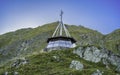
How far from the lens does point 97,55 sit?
262 ft

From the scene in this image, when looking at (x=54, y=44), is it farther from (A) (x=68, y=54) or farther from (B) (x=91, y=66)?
(B) (x=91, y=66)

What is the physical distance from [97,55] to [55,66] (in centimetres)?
1290

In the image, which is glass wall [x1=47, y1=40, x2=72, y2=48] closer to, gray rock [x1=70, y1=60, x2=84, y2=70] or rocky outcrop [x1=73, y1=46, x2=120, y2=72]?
rocky outcrop [x1=73, y1=46, x2=120, y2=72]

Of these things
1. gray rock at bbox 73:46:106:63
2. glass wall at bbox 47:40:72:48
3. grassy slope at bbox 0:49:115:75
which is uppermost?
glass wall at bbox 47:40:72:48

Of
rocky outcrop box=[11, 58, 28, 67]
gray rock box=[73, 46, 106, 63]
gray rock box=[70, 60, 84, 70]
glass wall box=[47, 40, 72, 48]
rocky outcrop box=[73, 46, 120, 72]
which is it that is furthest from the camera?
glass wall box=[47, 40, 72, 48]

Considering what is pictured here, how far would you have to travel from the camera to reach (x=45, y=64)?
2960 inches

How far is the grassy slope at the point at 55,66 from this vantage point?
227ft

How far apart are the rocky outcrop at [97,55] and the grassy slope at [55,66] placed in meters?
1.72

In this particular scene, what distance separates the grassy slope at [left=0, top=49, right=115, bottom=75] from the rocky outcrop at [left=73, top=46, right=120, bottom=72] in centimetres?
172

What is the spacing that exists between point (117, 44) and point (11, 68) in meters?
111

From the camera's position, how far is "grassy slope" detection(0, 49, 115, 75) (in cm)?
6925

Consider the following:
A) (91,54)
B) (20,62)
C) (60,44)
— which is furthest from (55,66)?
(60,44)

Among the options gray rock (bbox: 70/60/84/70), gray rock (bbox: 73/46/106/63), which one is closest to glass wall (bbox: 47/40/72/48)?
gray rock (bbox: 73/46/106/63)

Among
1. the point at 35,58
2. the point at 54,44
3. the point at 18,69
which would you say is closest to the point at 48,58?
the point at 35,58
